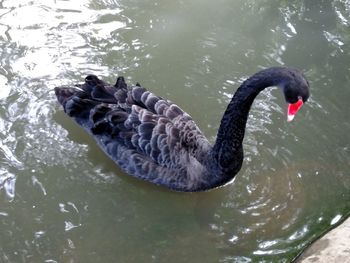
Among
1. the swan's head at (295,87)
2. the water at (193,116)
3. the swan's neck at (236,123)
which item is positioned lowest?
the water at (193,116)

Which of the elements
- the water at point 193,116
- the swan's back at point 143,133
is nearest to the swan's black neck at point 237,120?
the swan's back at point 143,133

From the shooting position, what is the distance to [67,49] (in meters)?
A: 5.46

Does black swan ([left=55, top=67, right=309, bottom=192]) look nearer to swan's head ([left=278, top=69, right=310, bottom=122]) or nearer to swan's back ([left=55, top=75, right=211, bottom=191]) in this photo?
swan's back ([left=55, top=75, right=211, bottom=191])

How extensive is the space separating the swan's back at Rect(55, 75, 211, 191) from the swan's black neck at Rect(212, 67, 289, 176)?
0.19m

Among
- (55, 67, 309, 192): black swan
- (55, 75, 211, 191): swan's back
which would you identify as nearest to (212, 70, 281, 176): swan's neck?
(55, 67, 309, 192): black swan

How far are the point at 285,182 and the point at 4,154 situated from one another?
2272mm

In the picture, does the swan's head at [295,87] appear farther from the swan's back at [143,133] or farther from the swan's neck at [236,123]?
the swan's back at [143,133]

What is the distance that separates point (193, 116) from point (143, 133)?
840mm

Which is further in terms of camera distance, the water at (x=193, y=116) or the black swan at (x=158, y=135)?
the black swan at (x=158, y=135)

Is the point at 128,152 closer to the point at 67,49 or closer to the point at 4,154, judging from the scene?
the point at 4,154

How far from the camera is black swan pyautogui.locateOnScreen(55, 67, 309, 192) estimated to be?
3.94 m

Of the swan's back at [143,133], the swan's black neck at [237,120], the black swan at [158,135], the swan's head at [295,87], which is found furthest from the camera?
the swan's back at [143,133]

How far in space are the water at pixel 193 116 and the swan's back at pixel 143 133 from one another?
15 centimetres

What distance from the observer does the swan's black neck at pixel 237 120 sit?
3.54 meters
